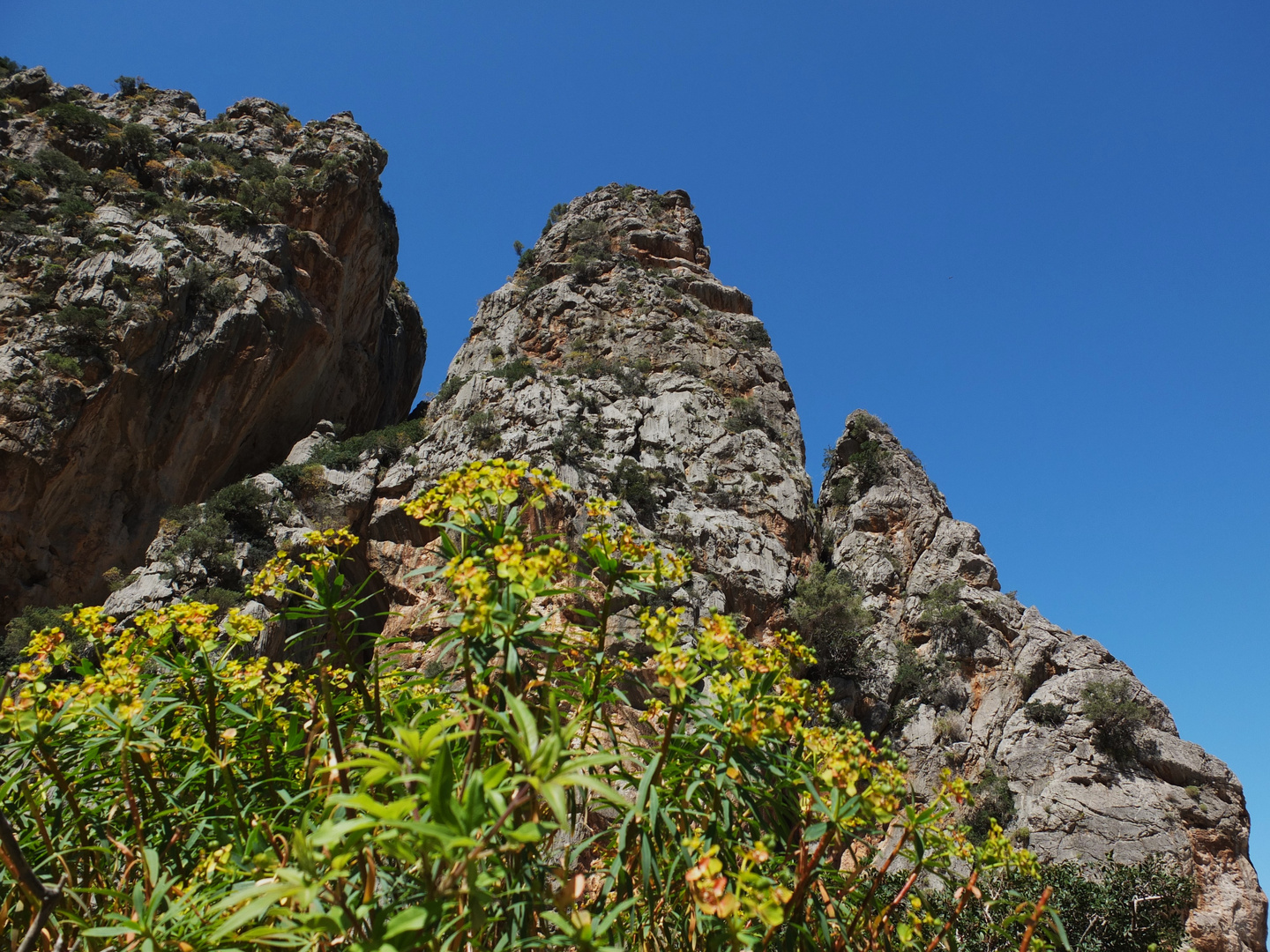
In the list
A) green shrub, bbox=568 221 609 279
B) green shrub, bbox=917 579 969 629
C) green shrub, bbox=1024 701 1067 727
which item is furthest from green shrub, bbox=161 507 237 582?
green shrub, bbox=1024 701 1067 727

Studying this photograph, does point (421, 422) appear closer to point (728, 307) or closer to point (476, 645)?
point (728, 307)

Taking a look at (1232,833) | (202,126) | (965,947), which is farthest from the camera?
(202,126)

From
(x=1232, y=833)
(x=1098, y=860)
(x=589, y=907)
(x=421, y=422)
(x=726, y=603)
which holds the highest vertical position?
(x=421, y=422)

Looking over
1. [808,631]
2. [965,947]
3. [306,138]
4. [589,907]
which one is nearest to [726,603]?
[808,631]

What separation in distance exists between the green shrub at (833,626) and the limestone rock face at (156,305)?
1932 cm

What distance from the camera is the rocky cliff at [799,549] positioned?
16.9 m

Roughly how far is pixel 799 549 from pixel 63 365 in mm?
22247

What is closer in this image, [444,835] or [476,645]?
[444,835]

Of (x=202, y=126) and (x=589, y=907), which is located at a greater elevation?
(x=202, y=126)

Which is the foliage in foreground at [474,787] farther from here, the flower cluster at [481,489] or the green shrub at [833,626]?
the green shrub at [833,626]

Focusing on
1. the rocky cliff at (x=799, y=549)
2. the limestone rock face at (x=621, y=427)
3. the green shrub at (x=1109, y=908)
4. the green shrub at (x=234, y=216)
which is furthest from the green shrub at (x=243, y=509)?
the green shrub at (x=1109, y=908)

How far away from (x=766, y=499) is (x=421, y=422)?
13.1 metres

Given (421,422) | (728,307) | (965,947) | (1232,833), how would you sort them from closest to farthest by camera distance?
(965,947)
(1232,833)
(421,422)
(728,307)

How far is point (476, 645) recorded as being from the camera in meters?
2.16
